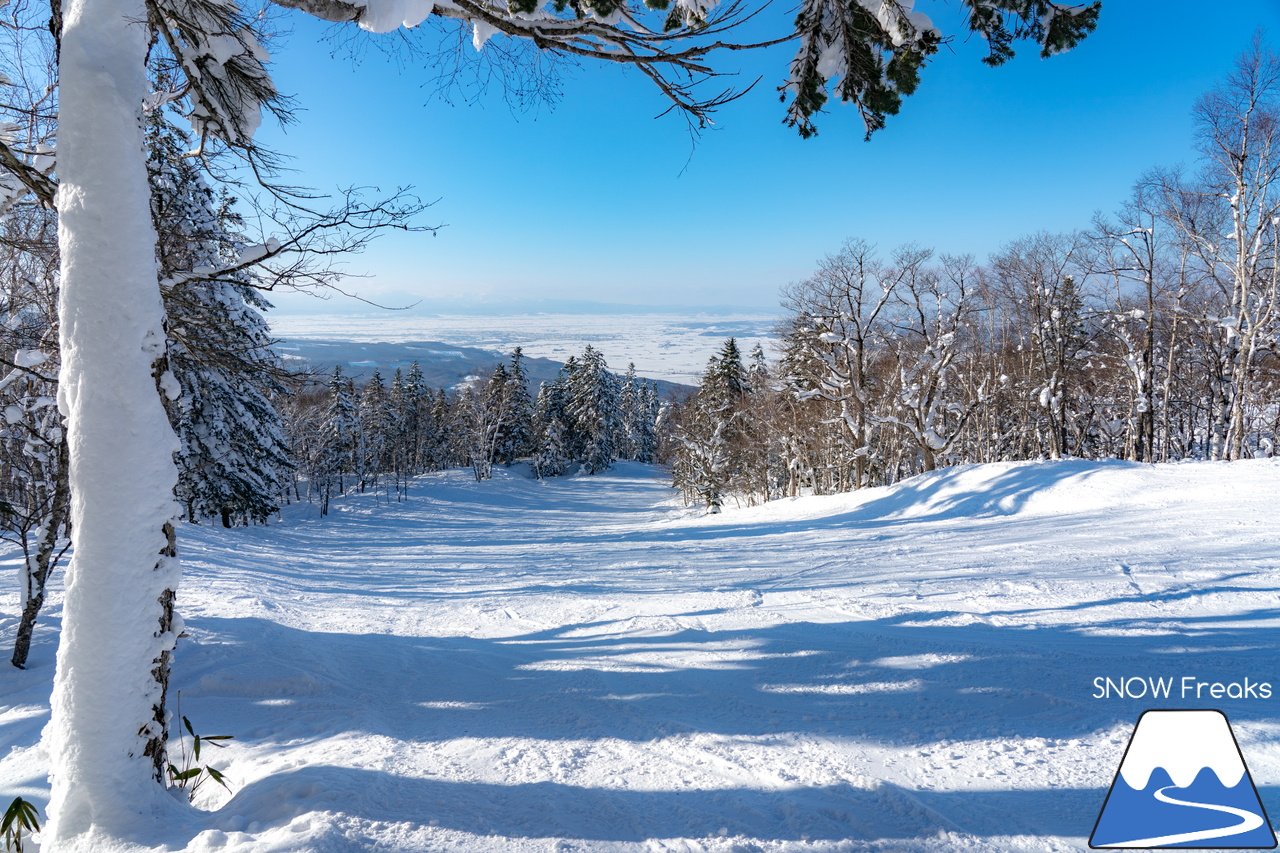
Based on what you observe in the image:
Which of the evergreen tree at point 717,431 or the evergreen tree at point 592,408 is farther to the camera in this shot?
the evergreen tree at point 592,408

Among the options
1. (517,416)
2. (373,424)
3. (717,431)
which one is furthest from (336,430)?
(717,431)

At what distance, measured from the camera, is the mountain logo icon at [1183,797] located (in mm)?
2217

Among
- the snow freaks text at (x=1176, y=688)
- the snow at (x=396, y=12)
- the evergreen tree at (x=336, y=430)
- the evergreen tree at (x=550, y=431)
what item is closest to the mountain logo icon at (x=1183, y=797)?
the snow freaks text at (x=1176, y=688)

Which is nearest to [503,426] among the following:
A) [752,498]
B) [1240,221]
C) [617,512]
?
[617,512]

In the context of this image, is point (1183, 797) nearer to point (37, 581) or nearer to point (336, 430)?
point (37, 581)

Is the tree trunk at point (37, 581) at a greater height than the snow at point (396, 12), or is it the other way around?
the snow at point (396, 12)

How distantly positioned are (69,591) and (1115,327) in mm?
26486

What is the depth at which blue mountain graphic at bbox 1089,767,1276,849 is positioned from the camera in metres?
2.20

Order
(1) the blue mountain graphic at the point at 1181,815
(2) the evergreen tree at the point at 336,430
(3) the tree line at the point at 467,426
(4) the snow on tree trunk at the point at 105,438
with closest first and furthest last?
(1) the blue mountain graphic at the point at 1181,815 → (4) the snow on tree trunk at the point at 105,438 → (2) the evergreen tree at the point at 336,430 → (3) the tree line at the point at 467,426

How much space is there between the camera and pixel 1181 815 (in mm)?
2258

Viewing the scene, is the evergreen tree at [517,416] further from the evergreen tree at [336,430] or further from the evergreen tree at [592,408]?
the evergreen tree at [336,430]

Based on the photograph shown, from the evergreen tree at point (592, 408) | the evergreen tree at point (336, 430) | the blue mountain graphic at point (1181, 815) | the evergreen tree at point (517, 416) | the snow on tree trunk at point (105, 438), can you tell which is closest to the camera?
the blue mountain graphic at point (1181, 815)

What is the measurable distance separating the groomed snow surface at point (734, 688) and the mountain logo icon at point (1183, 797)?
0.15m

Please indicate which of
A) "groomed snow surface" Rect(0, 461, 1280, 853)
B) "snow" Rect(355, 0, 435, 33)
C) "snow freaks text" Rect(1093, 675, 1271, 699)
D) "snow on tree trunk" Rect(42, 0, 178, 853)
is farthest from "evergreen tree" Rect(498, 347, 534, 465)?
"snow freaks text" Rect(1093, 675, 1271, 699)
